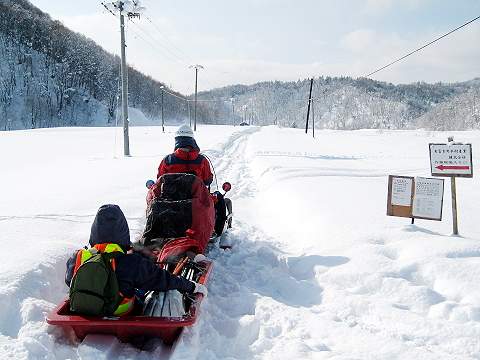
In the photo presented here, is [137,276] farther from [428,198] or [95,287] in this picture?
[428,198]

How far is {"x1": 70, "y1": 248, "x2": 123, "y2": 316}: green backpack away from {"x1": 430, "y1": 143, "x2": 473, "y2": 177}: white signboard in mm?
4581

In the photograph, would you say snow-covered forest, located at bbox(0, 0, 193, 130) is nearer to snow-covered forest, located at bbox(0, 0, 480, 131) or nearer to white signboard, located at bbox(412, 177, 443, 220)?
snow-covered forest, located at bbox(0, 0, 480, 131)

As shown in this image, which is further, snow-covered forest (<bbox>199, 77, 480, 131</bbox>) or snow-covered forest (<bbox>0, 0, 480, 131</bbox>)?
snow-covered forest (<bbox>199, 77, 480, 131</bbox>)

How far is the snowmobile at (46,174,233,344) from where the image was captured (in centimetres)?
256

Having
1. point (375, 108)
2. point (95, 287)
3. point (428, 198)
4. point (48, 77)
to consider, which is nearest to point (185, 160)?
point (95, 287)

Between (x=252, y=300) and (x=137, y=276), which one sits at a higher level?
(x=137, y=276)

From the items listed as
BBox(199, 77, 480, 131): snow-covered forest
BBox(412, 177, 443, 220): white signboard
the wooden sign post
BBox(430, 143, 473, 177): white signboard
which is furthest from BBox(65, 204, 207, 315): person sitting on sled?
BBox(199, 77, 480, 131): snow-covered forest

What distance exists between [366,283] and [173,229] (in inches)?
92.9

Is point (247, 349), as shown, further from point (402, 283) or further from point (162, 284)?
point (402, 283)

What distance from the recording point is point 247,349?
275cm

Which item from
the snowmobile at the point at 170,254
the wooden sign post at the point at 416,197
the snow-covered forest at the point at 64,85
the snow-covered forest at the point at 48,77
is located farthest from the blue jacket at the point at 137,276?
the snow-covered forest at the point at 48,77

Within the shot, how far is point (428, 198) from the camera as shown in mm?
5090

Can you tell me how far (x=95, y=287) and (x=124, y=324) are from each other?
353 mm

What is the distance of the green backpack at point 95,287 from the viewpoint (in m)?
2.48
